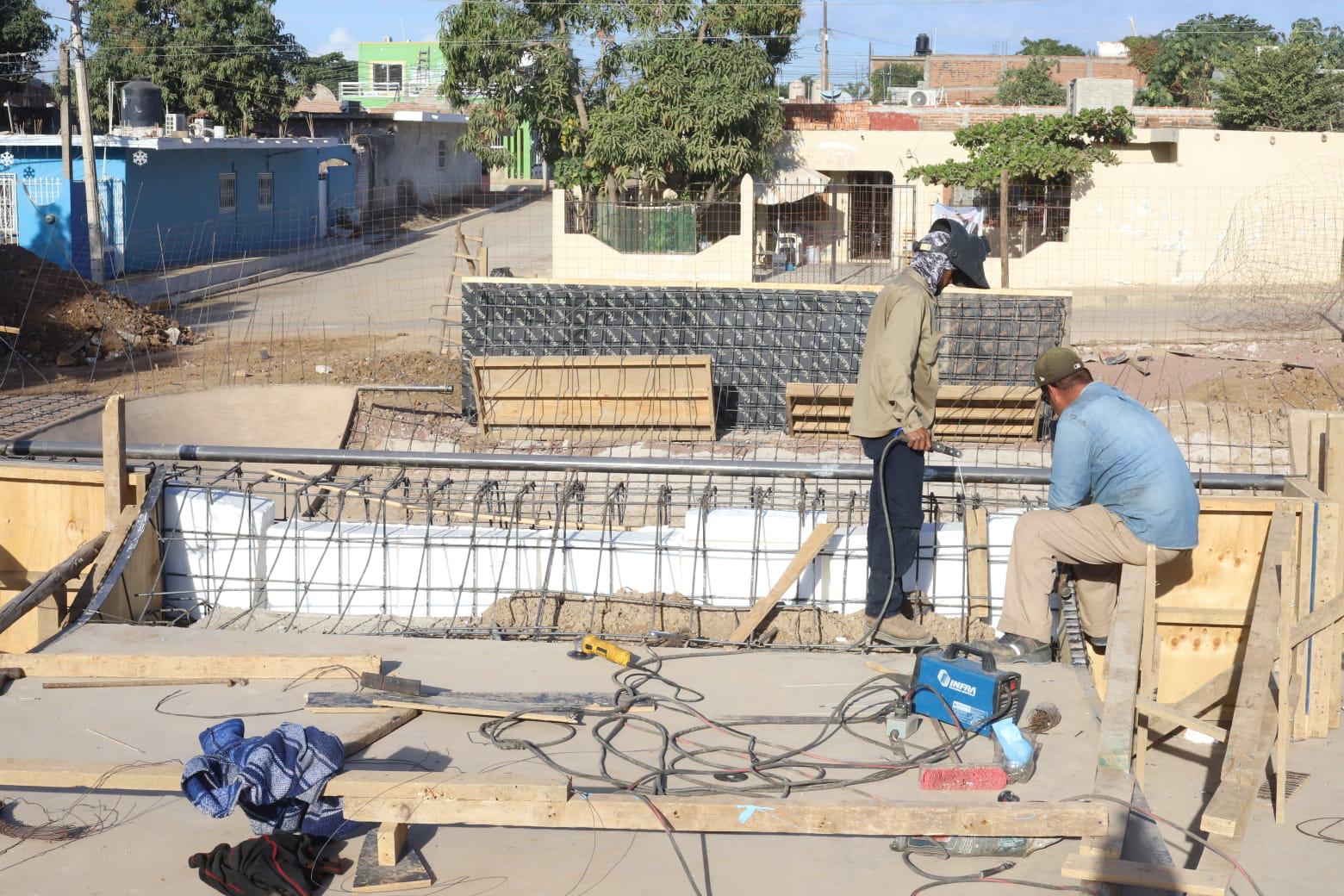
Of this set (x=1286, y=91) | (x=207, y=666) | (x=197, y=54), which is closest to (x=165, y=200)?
(x=197, y=54)

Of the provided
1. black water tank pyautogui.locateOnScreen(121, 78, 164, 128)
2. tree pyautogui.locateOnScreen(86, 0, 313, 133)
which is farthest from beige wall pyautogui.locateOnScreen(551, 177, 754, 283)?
tree pyautogui.locateOnScreen(86, 0, 313, 133)

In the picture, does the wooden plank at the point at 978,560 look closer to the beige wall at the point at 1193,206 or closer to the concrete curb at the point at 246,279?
the concrete curb at the point at 246,279

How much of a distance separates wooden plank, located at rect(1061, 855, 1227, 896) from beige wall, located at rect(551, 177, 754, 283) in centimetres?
1885

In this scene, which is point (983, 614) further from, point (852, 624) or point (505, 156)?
point (505, 156)

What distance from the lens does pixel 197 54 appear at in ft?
121

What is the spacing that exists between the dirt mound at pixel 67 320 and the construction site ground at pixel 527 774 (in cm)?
1339

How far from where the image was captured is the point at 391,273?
87.8 feet

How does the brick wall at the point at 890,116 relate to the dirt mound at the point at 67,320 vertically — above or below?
above

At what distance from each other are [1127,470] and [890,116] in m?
25.0

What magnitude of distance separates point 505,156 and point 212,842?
25.6 m

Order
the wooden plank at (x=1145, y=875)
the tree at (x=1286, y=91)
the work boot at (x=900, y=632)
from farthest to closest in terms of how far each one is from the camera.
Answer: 1. the tree at (x=1286, y=91)
2. the work boot at (x=900, y=632)
3. the wooden plank at (x=1145, y=875)

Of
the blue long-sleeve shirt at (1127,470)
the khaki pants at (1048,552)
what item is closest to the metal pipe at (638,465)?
the blue long-sleeve shirt at (1127,470)

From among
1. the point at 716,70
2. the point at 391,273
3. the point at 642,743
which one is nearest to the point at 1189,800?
the point at 642,743

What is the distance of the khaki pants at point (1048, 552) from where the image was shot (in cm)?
499
